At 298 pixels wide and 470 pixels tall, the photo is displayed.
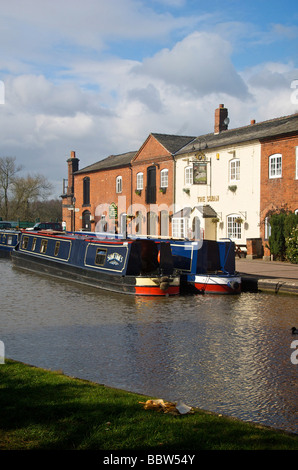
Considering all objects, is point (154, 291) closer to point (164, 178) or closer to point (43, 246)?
point (43, 246)

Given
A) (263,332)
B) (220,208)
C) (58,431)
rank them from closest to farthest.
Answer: (58,431)
(263,332)
(220,208)

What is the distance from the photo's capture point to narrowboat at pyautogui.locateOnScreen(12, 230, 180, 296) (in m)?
14.6

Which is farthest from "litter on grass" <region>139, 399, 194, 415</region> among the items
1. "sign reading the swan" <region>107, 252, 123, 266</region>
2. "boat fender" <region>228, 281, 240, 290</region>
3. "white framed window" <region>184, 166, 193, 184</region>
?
"white framed window" <region>184, 166, 193, 184</region>

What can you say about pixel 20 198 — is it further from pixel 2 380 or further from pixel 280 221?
pixel 2 380

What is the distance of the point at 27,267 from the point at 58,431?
59.7 feet

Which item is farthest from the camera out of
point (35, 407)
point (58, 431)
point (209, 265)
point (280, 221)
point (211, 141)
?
point (211, 141)

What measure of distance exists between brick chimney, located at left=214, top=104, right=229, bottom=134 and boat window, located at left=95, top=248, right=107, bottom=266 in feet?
49.6

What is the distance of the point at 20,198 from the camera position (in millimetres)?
54938

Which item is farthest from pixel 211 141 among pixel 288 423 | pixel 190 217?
pixel 288 423

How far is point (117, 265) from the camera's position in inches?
611

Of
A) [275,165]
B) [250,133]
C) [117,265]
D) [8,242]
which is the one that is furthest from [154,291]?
[8,242]

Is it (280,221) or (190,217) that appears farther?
(190,217)

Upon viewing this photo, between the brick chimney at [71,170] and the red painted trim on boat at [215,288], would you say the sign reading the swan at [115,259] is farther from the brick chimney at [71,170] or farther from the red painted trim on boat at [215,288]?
the brick chimney at [71,170]

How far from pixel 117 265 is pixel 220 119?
654 inches
